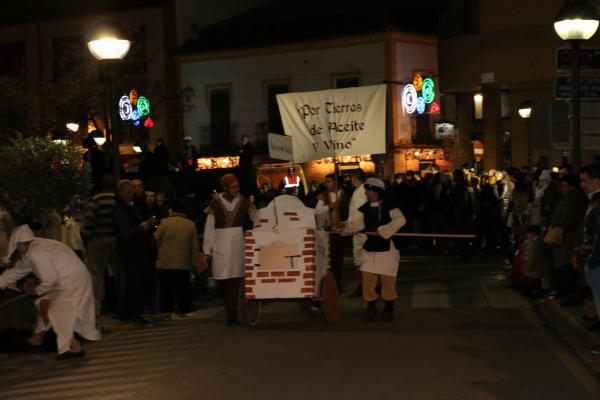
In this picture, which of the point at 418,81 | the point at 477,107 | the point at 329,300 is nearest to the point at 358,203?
the point at 329,300

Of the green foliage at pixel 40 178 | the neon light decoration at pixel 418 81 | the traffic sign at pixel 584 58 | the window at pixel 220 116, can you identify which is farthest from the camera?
the window at pixel 220 116

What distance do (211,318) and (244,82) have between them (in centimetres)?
3302

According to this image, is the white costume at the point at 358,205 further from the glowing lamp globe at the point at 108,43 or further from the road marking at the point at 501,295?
the glowing lamp globe at the point at 108,43

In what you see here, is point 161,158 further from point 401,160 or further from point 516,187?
point 401,160

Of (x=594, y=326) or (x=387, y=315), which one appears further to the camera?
(x=387, y=315)

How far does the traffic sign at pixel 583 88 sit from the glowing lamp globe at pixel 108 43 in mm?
6249

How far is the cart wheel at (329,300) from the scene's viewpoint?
12.6 meters

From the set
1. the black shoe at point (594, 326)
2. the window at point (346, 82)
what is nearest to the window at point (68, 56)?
the window at point (346, 82)

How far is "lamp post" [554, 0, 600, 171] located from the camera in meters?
13.6

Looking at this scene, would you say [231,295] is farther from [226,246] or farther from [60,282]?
[60,282]

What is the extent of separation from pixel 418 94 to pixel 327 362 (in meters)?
31.8

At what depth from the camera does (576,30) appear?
13.7 metres

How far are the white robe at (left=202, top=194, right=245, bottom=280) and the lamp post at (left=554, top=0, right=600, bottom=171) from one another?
4776 mm

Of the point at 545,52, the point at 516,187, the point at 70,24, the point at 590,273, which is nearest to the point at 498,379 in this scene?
the point at 590,273
